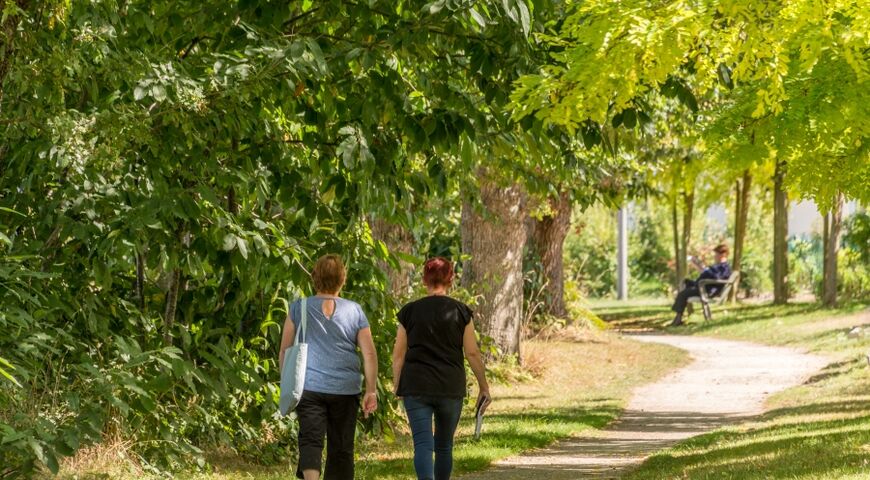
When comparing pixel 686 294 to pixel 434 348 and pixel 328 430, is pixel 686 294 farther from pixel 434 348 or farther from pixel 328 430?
pixel 328 430

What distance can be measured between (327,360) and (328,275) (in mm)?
466

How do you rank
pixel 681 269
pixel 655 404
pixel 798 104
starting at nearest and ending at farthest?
pixel 798 104 < pixel 655 404 < pixel 681 269

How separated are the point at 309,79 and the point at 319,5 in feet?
2.82

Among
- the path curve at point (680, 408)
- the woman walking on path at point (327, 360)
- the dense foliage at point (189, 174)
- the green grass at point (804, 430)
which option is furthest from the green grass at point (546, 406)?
the woman walking on path at point (327, 360)

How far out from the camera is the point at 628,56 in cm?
766

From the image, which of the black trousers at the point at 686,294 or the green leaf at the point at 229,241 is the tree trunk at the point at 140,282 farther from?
the black trousers at the point at 686,294

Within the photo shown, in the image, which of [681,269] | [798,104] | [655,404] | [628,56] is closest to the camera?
[628,56]

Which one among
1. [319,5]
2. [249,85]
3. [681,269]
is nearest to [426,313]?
[249,85]

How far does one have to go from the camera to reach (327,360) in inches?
296

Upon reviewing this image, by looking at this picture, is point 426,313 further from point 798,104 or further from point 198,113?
point 798,104

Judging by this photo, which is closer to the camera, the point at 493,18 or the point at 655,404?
the point at 493,18

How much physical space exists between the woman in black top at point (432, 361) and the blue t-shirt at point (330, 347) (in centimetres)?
45

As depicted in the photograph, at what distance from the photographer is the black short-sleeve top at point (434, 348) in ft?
25.8

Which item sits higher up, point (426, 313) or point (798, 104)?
point (798, 104)
